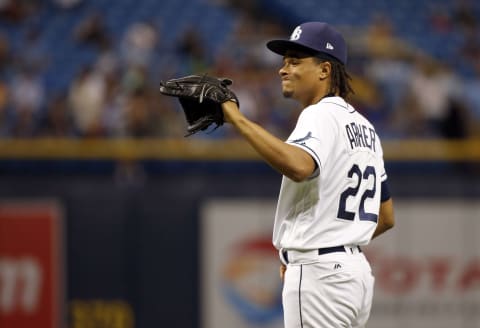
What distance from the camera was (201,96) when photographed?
3.75m

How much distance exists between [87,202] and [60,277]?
0.67 metres

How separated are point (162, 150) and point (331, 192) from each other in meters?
4.72

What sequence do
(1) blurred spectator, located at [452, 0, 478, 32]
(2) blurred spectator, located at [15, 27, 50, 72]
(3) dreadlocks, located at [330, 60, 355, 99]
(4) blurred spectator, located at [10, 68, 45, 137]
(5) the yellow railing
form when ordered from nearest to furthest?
(3) dreadlocks, located at [330, 60, 355, 99], (5) the yellow railing, (4) blurred spectator, located at [10, 68, 45, 137], (2) blurred spectator, located at [15, 27, 50, 72], (1) blurred spectator, located at [452, 0, 478, 32]

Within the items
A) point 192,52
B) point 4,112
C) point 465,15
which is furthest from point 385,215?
point 465,15

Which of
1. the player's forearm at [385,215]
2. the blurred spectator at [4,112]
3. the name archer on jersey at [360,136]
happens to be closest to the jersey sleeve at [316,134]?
the name archer on jersey at [360,136]

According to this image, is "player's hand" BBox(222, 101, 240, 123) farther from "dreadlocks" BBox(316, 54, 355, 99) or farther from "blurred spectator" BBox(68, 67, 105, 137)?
"blurred spectator" BBox(68, 67, 105, 137)

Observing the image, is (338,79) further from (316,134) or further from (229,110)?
(229,110)

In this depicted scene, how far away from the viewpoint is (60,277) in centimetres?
852

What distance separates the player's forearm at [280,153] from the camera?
3.55m

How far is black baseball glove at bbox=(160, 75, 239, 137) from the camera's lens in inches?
148

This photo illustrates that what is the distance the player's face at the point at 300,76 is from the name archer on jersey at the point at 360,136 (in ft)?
0.68

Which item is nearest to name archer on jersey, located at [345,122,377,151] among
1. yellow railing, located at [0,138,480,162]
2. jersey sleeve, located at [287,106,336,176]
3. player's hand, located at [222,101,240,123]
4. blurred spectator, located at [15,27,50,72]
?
jersey sleeve, located at [287,106,336,176]

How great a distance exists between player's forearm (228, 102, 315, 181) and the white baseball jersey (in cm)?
13

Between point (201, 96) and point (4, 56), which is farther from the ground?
point (4, 56)
